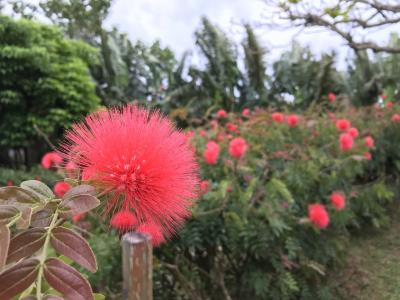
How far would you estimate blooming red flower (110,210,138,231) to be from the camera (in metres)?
0.61

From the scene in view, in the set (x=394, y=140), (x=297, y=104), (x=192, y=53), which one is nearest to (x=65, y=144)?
(x=394, y=140)

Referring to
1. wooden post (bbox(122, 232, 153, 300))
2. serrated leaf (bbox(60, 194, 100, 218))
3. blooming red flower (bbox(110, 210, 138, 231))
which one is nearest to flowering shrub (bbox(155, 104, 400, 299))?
wooden post (bbox(122, 232, 153, 300))

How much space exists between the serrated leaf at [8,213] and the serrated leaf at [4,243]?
0.05 feet

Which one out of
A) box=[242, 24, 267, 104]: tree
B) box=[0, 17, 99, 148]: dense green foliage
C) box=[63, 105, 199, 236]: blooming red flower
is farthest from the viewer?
box=[242, 24, 267, 104]: tree

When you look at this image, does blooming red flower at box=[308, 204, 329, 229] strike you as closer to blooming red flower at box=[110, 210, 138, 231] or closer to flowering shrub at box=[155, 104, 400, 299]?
flowering shrub at box=[155, 104, 400, 299]

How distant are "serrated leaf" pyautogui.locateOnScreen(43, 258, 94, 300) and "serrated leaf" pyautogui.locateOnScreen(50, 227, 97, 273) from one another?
0.6 inches

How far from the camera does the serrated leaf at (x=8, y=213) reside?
515mm

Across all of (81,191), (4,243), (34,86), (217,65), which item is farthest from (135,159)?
(217,65)

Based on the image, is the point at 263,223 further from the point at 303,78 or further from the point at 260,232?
the point at 303,78

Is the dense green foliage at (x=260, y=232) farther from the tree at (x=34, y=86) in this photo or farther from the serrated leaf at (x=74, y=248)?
the tree at (x=34, y=86)

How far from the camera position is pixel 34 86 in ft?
27.2

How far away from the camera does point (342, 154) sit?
3.86 m

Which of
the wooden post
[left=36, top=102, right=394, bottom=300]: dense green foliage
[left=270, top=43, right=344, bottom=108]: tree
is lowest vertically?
[left=36, top=102, right=394, bottom=300]: dense green foliage

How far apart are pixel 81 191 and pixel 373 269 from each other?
6.22 ft
